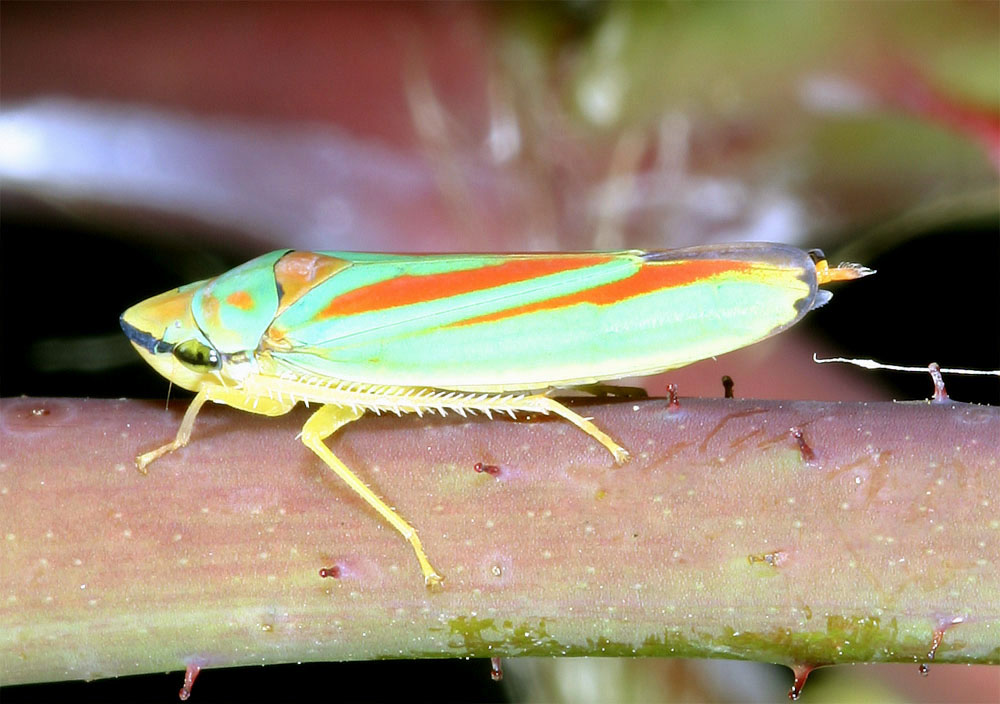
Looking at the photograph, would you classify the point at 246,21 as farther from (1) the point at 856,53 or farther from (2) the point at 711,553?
(2) the point at 711,553

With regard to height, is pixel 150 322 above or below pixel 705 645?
above

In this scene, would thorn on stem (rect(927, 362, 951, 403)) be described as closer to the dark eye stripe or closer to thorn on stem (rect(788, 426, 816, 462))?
thorn on stem (rect(788, 426, 816, 462))

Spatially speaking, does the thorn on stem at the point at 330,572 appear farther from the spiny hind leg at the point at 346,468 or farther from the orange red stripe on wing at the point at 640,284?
the orange red stripe on wing at the point at 640,284

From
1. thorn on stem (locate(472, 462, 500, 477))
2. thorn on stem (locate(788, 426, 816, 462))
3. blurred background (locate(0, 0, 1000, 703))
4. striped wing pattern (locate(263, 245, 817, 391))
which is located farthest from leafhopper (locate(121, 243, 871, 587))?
blurred background (locate(0, 0, 1000, 703))

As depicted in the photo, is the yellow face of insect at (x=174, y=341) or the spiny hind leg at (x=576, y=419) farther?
the yellow face of insect at (x=174, y=341)

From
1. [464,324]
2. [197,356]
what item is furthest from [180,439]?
[464,324]

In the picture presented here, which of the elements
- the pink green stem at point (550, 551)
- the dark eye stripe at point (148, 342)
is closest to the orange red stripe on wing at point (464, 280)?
the dark eye stripe at point (148, 342)

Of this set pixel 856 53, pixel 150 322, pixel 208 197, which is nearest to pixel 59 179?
pixel 208 197
